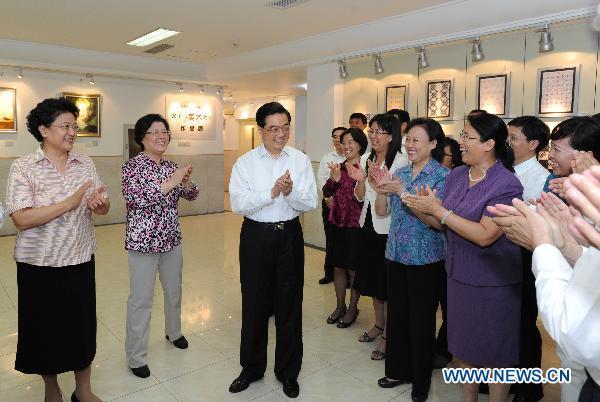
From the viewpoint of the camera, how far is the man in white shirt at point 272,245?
279 cm

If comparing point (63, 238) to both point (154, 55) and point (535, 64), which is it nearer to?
point (535, 64)

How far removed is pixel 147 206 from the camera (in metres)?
3.07

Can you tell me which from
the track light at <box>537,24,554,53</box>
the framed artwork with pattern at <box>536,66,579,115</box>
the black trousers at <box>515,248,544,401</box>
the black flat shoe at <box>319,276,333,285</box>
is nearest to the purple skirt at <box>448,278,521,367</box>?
the black trousers at <box>515,248,544,401</box>

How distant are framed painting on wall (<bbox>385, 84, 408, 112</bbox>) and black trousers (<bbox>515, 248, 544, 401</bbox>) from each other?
3.68m

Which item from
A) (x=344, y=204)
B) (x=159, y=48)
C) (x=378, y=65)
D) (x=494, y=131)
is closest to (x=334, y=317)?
(x=344, y=204)

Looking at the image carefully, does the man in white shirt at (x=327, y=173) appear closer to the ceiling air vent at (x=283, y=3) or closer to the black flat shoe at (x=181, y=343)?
the ceiling air vent at (x=283, y=3)

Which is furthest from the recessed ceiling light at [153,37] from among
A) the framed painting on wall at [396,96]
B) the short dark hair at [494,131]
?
the short dark hair at [494,131]

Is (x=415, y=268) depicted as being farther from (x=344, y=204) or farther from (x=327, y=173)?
(x=327, y=173)

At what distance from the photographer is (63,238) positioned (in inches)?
97.3

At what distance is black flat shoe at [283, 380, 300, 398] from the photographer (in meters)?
2.86

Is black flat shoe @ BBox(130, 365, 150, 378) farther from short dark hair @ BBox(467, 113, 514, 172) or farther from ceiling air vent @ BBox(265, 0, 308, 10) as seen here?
ceiling air vent @ BBox(265, 0, 308, 10)

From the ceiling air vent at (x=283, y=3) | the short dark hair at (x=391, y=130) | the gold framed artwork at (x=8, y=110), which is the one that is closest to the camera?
the short dark hair at (x=391, y=130)

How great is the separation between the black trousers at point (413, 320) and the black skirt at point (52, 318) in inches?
74.9

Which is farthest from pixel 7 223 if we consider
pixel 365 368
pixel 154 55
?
pixel 365 368
